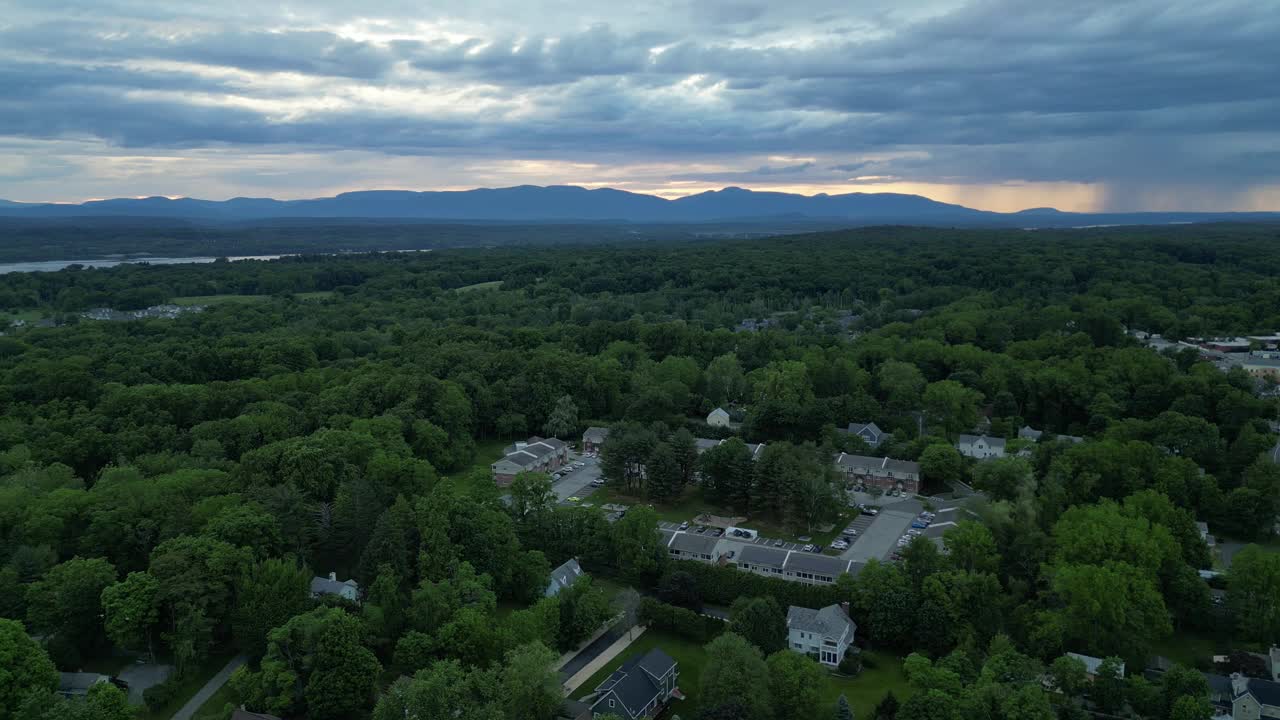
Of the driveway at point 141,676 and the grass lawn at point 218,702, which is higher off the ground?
the grass lawn at point 218,702

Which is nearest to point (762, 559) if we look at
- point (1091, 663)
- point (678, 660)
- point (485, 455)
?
point (678, 660)

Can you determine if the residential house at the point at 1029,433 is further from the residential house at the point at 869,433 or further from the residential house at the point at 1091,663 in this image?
the residential house at the point at 1091,663

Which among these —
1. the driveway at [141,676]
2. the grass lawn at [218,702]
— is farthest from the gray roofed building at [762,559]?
the driveway at [141,676]

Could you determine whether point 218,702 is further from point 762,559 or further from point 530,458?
point 530,458

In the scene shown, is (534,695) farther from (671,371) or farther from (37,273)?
(37,273)

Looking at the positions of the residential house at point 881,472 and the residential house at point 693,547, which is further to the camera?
the residential house at point 881,472

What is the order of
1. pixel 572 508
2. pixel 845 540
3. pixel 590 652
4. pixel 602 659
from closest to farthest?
1. pixel 602 659
2. pixel 590 652
3. pixel 572 508
4. pixel 845 540

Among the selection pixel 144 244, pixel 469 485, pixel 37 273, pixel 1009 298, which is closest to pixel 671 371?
pixel 469 485
